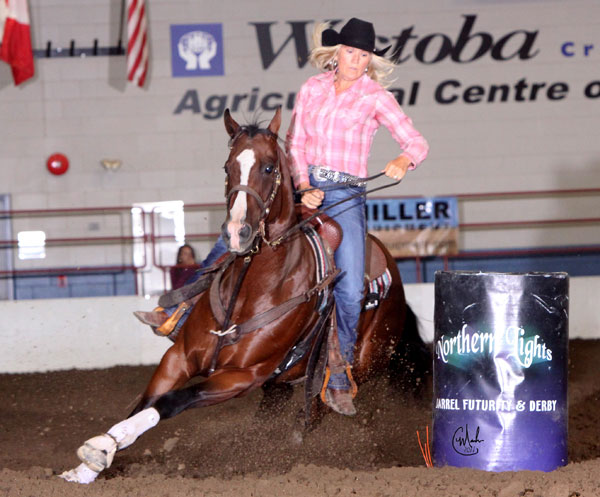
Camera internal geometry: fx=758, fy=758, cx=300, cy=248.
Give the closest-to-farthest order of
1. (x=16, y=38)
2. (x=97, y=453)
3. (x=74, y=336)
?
(x=97, y=453) → (x=74, y=336) → (x=16, y=38)

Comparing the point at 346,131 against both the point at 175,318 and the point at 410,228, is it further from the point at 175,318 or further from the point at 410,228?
the point at 410,228

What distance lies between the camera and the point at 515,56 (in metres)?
9.48

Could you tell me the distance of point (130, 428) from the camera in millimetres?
3057


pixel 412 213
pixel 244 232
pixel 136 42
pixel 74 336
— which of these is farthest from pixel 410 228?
pixel 244 232

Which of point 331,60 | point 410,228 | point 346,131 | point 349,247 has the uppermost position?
point 331,60

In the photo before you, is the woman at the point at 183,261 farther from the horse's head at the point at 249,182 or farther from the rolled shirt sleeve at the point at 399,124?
the horse's head at the point at 249,182

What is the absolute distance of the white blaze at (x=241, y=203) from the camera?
9.87 feet

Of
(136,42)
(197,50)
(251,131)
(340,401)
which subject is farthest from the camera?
(197,50)

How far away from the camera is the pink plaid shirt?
374cm

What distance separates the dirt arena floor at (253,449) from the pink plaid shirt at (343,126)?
4.84 feet

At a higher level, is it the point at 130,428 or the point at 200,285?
the point at 200,285

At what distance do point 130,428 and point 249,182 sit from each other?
1.11 meters

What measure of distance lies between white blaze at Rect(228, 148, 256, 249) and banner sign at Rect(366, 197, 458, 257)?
19.6 ft
